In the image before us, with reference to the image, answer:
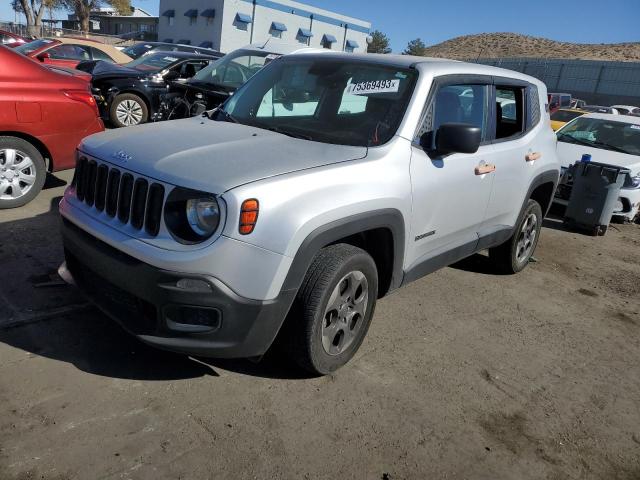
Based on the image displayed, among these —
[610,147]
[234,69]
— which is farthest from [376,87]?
[610,147]

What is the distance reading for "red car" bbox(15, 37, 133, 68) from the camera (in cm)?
1245

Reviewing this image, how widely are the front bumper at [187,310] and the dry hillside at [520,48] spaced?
237 ft

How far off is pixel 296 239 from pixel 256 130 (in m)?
1.21

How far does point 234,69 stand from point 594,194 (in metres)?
5.70

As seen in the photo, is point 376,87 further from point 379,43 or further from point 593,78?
point 379,43

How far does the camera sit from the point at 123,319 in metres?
2.91

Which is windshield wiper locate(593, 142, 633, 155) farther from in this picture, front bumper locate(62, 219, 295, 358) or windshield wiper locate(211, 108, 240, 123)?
front bumper locate(62, 219, 295, 358)

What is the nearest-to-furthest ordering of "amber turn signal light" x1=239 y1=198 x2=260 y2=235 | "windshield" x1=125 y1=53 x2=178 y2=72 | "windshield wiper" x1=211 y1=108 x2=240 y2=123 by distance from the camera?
"amber turn signal light" x1=239 y1=198 x2=260 y2=235
"windshield wiper" x1=211 y1=108 x2=240 y2=123
"windshield" x1=125 y1=53 x2=178 y2=72

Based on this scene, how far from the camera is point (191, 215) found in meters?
2.71

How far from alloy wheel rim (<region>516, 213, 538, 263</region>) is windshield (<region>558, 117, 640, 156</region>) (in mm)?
4214

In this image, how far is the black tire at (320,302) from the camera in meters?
2.95

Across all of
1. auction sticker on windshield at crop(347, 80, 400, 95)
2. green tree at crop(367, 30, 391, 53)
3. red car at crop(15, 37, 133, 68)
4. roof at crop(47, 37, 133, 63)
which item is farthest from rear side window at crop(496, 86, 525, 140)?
green tree at crop(367, 30, 391, 53)

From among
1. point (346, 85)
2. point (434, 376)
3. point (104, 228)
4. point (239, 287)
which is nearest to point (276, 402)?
point (239, 287)

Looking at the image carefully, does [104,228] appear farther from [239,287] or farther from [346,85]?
[346,85]
